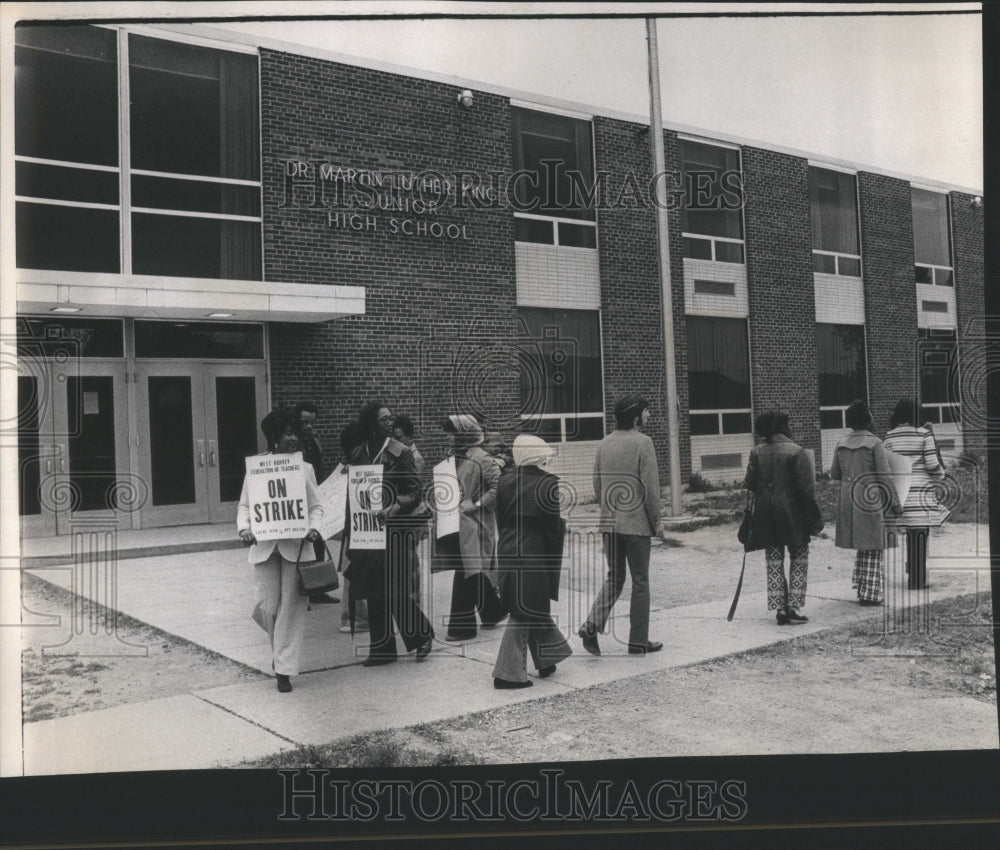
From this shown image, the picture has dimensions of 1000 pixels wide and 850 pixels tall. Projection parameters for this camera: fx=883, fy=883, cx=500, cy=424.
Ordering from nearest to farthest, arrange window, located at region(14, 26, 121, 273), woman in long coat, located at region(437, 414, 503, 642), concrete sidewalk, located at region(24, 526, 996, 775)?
concrete sidewalk, located at region(24, 526, 996, 775) → window, located at region(14, 26, 121, 273) → woman in long coat, located at region(437, 414, 503, 642)

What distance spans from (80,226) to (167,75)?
1.29m

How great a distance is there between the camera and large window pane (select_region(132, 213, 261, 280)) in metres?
6.32

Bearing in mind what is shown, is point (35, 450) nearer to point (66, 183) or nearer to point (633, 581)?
point (66, 183)

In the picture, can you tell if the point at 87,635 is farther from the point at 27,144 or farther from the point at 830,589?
the point at 830,589

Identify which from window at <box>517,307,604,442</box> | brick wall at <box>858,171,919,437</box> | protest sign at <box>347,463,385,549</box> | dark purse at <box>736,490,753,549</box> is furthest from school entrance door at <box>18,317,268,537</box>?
brick wall at <box>858,171,919,437</box>

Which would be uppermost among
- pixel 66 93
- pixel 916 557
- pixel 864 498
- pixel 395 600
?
pixel 66 93

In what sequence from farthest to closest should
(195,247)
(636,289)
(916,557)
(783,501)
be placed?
(195,247) < (783,501) < (636,289) < (916,557)

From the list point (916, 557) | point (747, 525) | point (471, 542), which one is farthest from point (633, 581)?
point (916, 557)

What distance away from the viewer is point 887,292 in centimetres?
612

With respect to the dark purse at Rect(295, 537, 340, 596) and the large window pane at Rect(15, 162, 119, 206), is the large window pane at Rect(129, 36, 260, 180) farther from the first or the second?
the dark purse at Rect(295, 537, 340, 596)

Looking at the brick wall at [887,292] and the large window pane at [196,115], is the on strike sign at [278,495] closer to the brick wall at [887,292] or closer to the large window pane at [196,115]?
the large window pane at [196,115]

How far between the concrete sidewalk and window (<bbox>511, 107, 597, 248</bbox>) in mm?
2276

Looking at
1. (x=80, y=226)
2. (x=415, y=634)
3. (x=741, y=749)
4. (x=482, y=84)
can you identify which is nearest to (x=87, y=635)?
(x=415, y=634)

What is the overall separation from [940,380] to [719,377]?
137 cm
